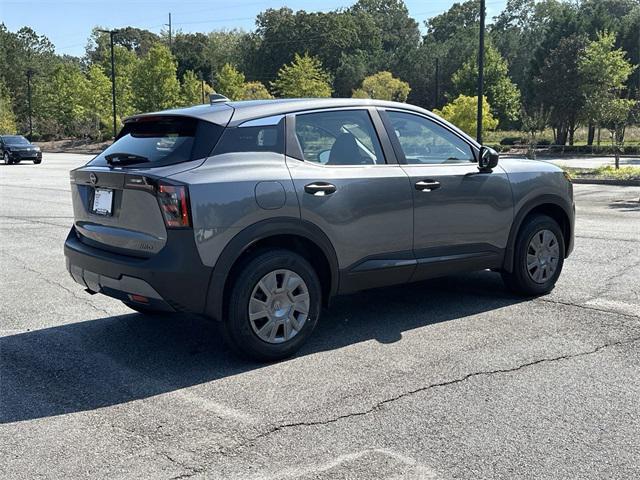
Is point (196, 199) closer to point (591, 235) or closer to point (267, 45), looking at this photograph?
point (591, 235)

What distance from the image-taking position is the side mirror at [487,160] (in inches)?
225

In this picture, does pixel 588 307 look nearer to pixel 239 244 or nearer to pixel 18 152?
pixel 239 244

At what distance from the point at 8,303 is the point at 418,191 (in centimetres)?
399

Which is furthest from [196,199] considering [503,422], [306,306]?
[503,422]

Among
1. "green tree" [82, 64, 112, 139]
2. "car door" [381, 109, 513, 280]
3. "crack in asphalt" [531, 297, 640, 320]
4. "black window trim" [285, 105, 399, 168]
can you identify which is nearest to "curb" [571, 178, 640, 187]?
"crack in asphalt" [531, 297, 640, 320]

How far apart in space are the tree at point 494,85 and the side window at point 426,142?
53.1m

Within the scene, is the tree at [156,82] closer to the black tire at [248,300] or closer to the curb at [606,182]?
the curb at [606,182]

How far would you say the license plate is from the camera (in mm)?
4762

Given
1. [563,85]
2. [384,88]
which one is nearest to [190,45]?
[384,88]

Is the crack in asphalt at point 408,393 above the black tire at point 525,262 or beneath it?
beneath

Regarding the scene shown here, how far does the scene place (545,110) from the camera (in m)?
50.5

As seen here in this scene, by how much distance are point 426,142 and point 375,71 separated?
270 ft

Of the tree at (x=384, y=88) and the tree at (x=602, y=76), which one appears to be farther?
the tree at (x=384, y=88)

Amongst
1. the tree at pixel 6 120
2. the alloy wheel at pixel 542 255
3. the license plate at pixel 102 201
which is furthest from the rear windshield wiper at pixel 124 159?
the tree at pixel 6 120
